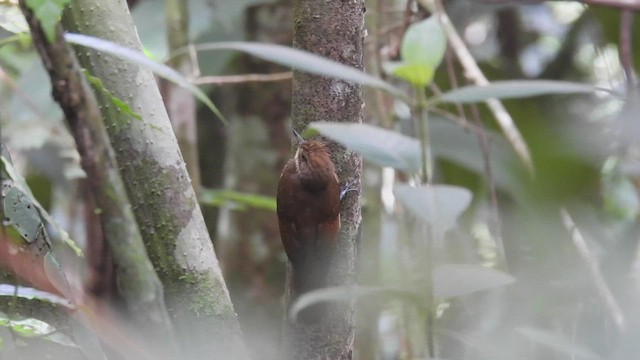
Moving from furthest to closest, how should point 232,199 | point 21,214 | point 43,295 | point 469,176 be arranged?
point 232,199, point 469,176, point 21,214, point 43,295

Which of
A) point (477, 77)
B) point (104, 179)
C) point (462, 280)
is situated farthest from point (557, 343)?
point (477, 77)

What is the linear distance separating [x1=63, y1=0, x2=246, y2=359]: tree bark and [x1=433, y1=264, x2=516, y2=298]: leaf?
415mm

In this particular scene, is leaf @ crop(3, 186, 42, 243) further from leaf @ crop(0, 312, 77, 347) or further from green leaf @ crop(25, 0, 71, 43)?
green leaf @ crop(25, 0, 71, 43)

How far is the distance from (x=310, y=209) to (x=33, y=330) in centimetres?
34

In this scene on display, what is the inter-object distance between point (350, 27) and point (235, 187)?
1.44m

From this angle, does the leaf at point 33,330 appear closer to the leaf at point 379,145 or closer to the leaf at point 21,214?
the leaf at point 21,214

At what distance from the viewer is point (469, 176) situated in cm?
143

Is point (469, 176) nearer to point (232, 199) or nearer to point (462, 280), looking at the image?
point (232, 199)

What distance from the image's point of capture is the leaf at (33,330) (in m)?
0.69

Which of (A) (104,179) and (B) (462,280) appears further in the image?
(A) (104,179)

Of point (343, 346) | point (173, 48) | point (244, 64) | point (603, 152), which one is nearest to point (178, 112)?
point (173, 48)

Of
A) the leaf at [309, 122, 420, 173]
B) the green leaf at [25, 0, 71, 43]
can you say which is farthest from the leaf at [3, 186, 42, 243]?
the leaf at [309, 122, 420, 173]

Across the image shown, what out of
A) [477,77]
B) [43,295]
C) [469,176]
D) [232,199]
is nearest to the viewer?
[43,295]

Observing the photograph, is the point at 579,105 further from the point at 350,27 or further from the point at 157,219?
the point at 157,219
